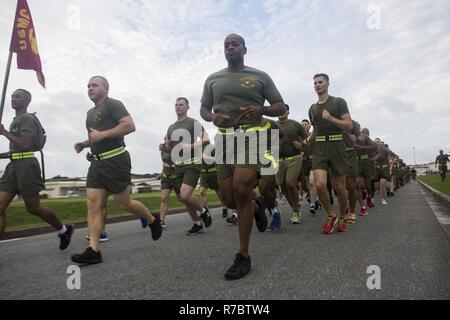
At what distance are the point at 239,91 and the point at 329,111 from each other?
265 centimetres

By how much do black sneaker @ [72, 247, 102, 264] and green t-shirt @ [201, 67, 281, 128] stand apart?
1856 millimetres

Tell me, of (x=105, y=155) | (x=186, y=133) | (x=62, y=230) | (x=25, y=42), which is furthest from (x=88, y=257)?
(x=25, y=42)

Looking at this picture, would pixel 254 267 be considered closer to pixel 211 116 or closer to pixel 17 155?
pixel 211 116

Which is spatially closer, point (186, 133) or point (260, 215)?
point (260, 215)

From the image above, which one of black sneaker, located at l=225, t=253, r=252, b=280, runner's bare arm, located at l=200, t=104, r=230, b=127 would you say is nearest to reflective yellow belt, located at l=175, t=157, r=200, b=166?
runner's bare arm, located at l=200, t=104, r=230, b=127

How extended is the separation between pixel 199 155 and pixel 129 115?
2330 mm

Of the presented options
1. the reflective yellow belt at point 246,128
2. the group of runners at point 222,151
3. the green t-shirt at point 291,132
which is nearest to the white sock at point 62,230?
the group of runners at point 222,151

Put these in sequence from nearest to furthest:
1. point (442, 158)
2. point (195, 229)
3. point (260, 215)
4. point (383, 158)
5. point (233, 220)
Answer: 1. point (260, 215)
2. point (195, 229)
3. point (233, 220)
4. point (383, 158)
5. point (442, 158)

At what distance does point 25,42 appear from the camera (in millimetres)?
6344

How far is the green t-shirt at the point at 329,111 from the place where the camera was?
5.71 meters

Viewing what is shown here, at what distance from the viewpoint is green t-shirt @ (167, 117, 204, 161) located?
6.42m

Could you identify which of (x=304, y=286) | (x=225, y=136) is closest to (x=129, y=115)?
(x=225, y=136)

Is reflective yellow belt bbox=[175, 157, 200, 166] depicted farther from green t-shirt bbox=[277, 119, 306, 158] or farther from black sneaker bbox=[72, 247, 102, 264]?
black sneaker bbox=[72, 247, 102, 264]
